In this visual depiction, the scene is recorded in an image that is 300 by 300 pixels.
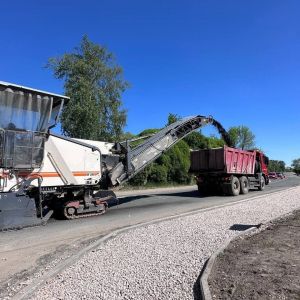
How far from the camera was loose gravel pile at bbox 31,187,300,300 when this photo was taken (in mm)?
5129

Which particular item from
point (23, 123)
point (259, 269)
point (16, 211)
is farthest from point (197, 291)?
point (23, 123)

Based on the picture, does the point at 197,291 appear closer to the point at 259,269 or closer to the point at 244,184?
the point at 259,269

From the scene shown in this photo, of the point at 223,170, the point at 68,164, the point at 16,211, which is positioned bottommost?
the point at 16,211

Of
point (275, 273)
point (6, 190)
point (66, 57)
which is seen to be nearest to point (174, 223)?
point (6, 190)

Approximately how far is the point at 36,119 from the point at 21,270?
525 cm

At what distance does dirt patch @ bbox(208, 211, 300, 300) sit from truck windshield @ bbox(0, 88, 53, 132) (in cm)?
624

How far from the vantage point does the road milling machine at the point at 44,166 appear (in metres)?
10.2

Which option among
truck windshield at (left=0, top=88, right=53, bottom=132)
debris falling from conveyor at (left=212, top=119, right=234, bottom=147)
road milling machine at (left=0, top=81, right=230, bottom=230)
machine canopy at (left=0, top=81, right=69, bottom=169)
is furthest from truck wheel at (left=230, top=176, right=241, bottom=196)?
truck windshield at (left=0, top=88, right=53, bottom=132)

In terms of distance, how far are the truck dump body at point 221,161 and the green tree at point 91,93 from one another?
1078 centimetres

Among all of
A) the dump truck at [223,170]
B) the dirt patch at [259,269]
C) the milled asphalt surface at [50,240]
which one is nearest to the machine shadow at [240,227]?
the dirt patch at [259,269]

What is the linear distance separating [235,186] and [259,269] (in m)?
17.1

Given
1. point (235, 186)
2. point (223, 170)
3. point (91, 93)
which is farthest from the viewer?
point (91, 93)

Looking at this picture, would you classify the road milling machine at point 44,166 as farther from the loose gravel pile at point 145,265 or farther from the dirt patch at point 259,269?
the dirt patch at point 259,269

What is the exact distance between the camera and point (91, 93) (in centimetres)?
3180
